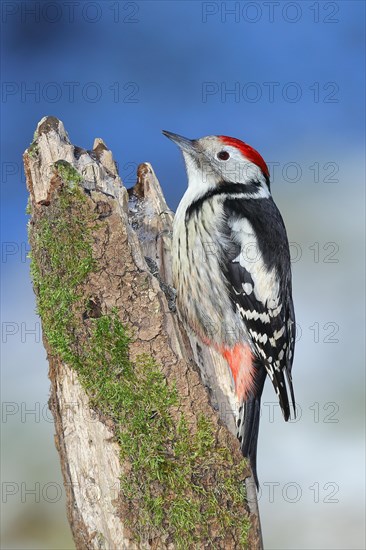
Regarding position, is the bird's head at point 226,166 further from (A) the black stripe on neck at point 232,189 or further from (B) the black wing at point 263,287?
(B) the black wing at point 263,287

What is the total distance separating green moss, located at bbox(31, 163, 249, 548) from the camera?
256 centimetres

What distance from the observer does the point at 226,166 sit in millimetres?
3770

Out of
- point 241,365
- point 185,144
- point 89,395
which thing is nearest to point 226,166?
point 185,144

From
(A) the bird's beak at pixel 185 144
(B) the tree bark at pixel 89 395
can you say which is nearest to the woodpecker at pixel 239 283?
(A) the bird's beak at pixel 185 144

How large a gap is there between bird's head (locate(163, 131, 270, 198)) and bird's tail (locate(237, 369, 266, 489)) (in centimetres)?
115

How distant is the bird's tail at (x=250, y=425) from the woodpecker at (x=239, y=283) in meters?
0.02

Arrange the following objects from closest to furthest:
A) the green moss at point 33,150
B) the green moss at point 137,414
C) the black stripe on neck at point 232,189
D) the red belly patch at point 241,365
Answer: the green moss at point 137,414 < the green moss at point 33,150 < the red belly patch at point 241,365 < the black stripe on neck at point 232,189

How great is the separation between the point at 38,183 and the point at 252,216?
3.97 ft

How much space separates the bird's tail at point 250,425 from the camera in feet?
9.98

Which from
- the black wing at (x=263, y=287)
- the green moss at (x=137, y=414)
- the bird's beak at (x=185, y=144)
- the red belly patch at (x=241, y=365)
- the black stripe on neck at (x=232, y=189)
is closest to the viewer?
the green moss at (x=137, y=414)

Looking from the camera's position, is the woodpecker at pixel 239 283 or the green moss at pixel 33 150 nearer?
the green moss at pixel 33 150

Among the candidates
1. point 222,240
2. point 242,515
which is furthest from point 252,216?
point 242,515

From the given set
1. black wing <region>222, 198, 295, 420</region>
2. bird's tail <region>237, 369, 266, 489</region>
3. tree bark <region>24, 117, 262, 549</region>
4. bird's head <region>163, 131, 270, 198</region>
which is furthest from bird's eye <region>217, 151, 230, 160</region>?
bird's tail <region>237, 369, 266, 489</region>

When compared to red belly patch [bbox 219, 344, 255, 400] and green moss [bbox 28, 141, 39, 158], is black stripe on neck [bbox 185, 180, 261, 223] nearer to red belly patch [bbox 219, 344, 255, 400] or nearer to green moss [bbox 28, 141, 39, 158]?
red belly patch [bbox 219, 344, 255, 400]
